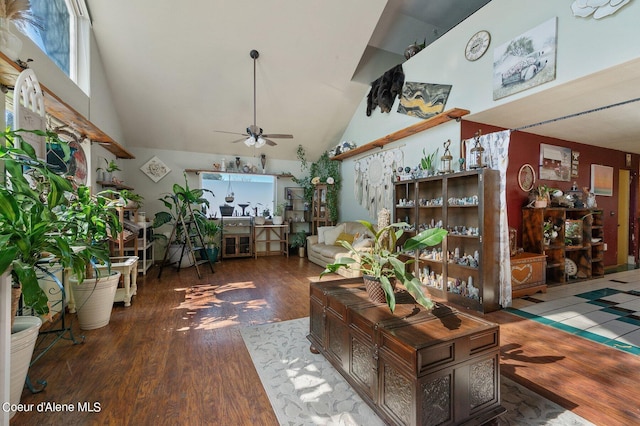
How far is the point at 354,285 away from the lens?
7.28 feet

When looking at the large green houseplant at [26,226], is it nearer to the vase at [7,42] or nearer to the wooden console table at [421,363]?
the vase at [7,42]

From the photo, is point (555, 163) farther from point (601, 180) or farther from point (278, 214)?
point (278, 214)

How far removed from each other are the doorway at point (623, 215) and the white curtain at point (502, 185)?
440 centimetres

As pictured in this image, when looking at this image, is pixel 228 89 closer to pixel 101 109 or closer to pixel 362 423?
pixel 101 109

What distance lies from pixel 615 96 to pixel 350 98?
403cm

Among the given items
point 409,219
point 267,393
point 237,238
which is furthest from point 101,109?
point 409,219

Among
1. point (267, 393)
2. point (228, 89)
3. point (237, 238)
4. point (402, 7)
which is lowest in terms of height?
point (267, 393)

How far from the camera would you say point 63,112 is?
9.48 ft

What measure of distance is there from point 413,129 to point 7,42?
14.2 feet

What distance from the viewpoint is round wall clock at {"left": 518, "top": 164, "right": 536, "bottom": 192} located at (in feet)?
13.3

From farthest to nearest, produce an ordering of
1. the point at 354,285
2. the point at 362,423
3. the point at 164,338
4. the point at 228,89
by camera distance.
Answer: the point at 228,89
the point at 164,338
the point at 354,285
the point at 362,423

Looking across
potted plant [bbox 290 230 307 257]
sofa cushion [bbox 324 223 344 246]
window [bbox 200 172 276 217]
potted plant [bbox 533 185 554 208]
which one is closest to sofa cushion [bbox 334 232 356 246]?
sofa cushion [bbox 324 223 344 246]

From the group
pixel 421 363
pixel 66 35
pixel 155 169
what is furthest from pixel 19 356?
pixel 155 169

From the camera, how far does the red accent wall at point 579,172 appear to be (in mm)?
3979
